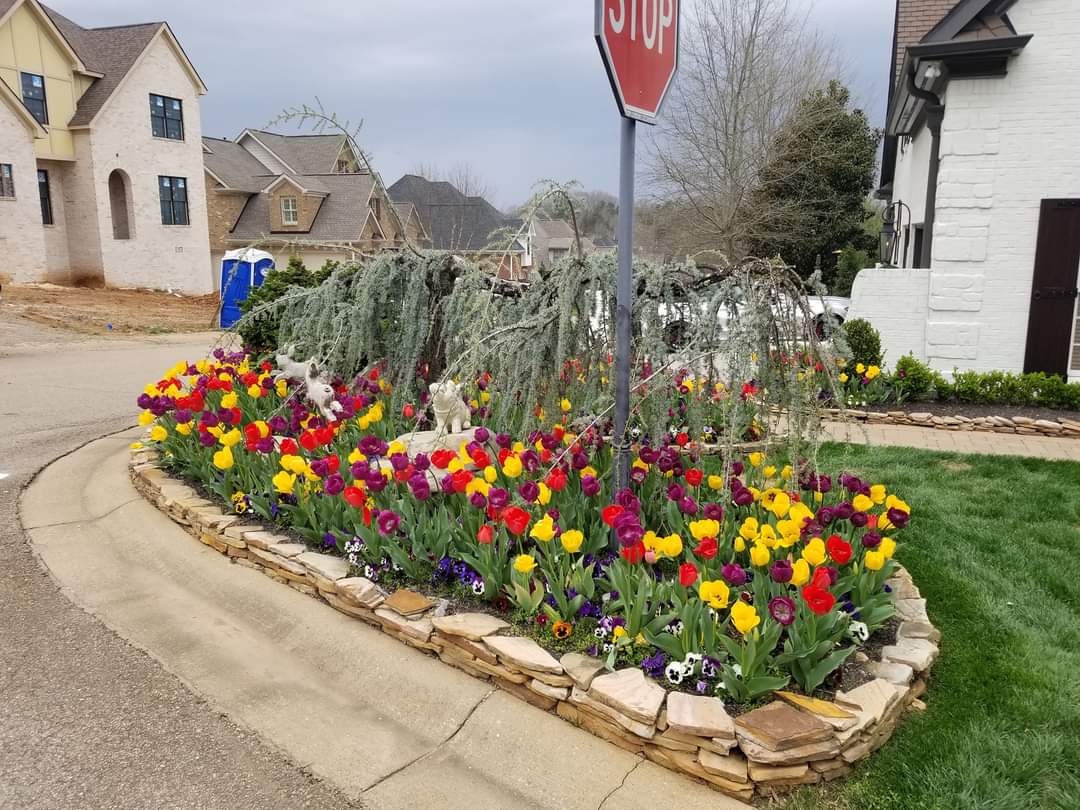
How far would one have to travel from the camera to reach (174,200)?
2747cm

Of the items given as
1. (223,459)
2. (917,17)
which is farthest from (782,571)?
(917,17)

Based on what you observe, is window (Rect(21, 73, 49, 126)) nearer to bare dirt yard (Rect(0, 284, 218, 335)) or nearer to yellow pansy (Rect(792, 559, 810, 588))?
bare dirt yard (Rect(0, 284, 218, 335))

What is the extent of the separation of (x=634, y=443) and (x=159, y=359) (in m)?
11.5

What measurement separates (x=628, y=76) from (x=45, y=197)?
28324 mm

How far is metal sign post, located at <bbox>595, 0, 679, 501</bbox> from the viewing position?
2.63m

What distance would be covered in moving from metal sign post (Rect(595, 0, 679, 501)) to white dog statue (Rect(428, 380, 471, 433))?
1528 mm

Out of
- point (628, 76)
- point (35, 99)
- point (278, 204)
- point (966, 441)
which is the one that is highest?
point (35, 99)

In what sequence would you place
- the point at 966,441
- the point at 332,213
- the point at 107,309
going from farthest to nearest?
the point at 332,213 < the point at 107,309 < the point at 966,441

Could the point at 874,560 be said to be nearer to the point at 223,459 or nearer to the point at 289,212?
the point at 223,459

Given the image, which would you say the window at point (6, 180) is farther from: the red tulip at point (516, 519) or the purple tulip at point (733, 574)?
the purple tulip at point (733, 574)

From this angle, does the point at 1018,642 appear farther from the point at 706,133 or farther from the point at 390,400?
the point at 706,133

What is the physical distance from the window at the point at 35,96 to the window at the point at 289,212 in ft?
27.2

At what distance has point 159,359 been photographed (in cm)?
1319

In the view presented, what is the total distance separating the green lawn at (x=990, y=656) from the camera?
2383mm
